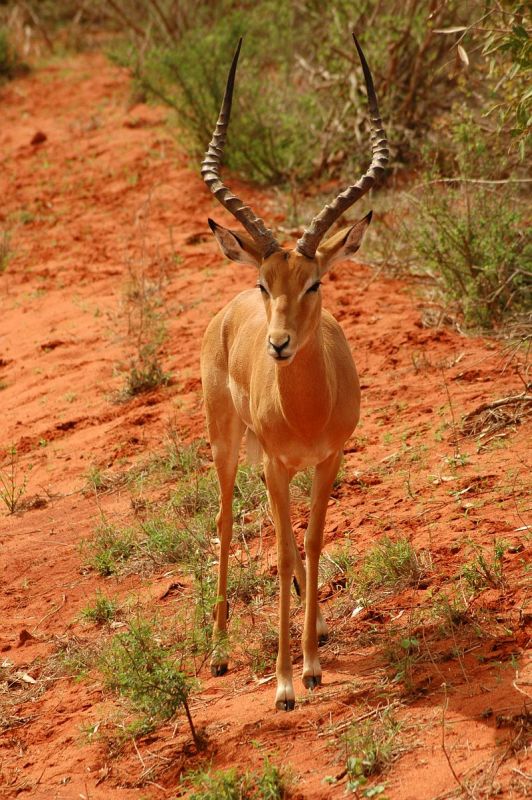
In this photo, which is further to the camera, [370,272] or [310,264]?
[370,272]

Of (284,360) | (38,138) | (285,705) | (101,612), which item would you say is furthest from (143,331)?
(38,138)

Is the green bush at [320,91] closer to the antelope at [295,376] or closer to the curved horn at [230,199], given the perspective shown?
the curved horn at [230,199]

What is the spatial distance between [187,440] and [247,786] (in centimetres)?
455

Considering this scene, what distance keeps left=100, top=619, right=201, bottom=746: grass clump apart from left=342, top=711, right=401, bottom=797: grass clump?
0.82 meters

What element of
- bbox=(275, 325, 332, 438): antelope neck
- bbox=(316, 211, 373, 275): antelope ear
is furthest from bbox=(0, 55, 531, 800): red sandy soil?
bbox=(316, 211, 373, 275): antelope ear

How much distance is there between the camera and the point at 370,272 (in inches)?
442

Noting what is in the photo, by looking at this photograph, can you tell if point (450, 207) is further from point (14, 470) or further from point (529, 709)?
point (529, 709)

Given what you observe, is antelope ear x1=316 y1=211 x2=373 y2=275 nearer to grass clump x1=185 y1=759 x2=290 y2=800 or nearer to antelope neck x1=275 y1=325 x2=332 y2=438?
antelope neck x1=275 y1=325 x2=332 y2=438

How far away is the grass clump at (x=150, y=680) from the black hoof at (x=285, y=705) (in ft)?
1.36

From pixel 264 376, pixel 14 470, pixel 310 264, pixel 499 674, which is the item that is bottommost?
pixel 14 470

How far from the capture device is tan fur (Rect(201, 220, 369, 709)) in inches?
205

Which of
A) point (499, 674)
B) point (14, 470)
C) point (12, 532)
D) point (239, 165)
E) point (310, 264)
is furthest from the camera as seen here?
point (239, 165)

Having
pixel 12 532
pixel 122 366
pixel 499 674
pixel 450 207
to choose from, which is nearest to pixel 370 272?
pixel 450 207

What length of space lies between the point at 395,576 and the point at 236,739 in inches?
57.8
